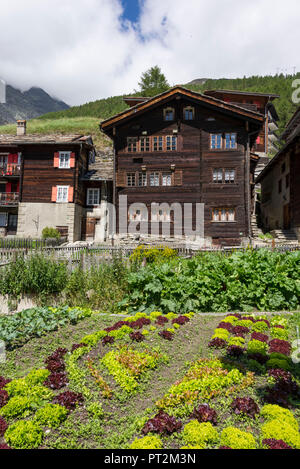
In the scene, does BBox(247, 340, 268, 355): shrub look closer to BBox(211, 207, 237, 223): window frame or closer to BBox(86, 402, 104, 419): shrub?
BBox(86, 402, 104, 419): shrub

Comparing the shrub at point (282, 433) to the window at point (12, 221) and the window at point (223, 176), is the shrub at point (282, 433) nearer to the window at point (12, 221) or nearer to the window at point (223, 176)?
the window at point (223, 176)

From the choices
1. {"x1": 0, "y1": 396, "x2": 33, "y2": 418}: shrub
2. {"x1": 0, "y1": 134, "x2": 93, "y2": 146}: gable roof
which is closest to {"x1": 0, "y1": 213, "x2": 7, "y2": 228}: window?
{"x1": 0, "y1": 134, "x2": 93, "y2": 146}: gable roof

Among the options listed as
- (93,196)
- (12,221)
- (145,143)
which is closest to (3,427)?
(145,143)

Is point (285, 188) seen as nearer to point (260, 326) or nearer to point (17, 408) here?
point (260, 326)

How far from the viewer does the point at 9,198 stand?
31.8 metres

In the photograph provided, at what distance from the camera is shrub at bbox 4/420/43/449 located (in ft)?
11.9

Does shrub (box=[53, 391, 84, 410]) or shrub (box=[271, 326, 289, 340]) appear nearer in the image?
shrub (box=[53, 391, 84, 410])

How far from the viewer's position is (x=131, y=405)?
175 inches

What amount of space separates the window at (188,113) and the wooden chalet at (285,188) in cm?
768

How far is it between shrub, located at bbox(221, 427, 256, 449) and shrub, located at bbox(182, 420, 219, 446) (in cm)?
11

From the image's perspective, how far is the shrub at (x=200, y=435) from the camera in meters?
3.56

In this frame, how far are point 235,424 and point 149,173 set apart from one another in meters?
23.4

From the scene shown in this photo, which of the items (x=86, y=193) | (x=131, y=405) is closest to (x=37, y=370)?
(x=131, y=405)
